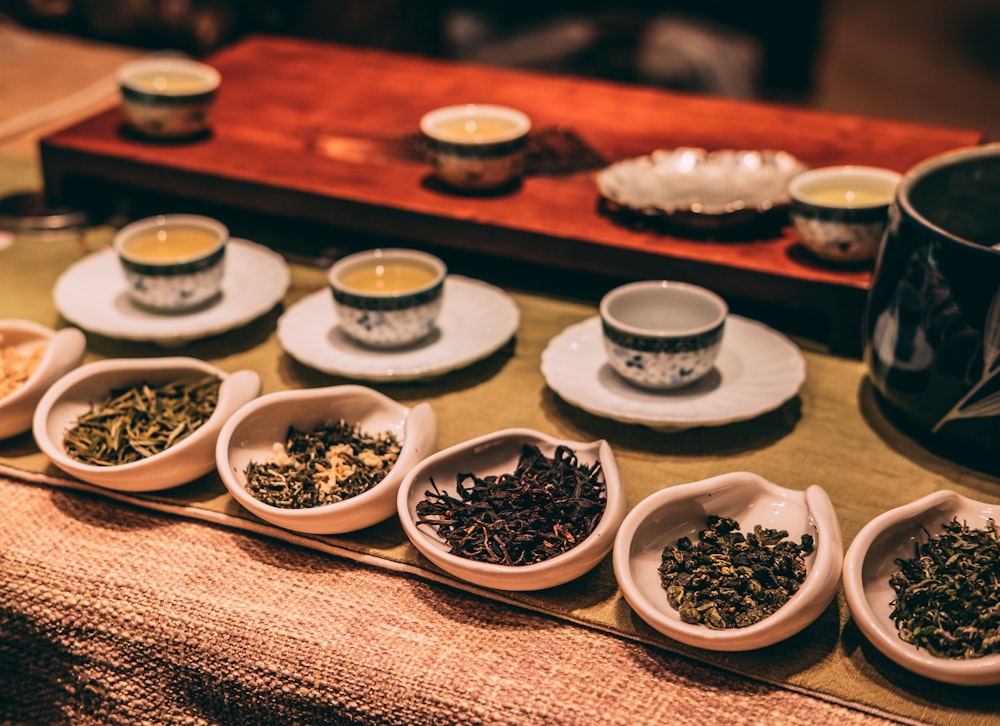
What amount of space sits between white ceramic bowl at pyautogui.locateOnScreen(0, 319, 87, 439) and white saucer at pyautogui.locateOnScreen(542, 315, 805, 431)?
704 mm

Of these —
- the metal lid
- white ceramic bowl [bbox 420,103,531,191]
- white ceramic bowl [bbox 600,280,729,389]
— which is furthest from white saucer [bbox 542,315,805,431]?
the metal lid

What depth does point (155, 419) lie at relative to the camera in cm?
Result: 136

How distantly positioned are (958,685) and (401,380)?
856 mm

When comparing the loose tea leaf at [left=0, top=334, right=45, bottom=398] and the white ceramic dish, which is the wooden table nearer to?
the white ceramic dish

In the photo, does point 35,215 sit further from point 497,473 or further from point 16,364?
point 497,473

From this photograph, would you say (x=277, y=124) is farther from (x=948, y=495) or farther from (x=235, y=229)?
(x=948, y=495)

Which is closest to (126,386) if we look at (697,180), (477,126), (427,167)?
(427,167)

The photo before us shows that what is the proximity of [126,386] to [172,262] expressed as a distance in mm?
243

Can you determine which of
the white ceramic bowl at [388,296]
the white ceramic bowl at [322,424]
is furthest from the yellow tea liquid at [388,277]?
the white ceramic bowl at [322,424]

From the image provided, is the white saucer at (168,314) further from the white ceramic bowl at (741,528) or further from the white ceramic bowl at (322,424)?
the white ceramic bowl at (741,528)

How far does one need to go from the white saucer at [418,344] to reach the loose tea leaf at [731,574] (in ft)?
1.69

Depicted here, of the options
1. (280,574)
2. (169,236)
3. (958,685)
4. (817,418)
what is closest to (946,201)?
(817,418)

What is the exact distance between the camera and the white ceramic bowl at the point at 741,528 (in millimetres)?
1018

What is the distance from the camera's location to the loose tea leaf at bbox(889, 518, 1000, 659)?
1.01 meters
